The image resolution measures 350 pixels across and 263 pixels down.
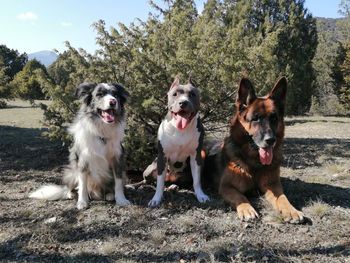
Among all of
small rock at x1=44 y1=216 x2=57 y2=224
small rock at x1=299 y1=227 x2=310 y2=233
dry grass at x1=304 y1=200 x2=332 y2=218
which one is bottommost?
small rock at x1=44 y1=216 x2=57 y2=224

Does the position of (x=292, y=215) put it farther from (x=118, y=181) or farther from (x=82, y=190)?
(x=82, y=190)

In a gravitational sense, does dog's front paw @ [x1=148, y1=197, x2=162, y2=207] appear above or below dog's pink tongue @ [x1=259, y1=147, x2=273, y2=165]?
below

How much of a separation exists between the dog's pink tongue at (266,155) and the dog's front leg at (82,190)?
224 centimetres

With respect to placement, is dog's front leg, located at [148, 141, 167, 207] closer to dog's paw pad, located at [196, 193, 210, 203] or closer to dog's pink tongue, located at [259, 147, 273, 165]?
dog's paw pad, located at [196, 193, 210, 203]

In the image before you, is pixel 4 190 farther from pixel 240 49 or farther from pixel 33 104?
pixel 240 49

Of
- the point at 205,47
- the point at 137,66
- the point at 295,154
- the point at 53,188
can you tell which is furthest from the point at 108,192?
the point at 295,154

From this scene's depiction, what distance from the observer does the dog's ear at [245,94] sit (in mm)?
5129

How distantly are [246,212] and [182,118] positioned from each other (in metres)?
1.38

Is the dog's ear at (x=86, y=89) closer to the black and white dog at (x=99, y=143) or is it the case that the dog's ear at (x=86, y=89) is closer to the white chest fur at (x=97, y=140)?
the black and white dog at (x=99, y=143)

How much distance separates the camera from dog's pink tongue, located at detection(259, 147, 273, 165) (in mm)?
4938

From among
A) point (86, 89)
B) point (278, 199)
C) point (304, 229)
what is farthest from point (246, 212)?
point (86, 89)

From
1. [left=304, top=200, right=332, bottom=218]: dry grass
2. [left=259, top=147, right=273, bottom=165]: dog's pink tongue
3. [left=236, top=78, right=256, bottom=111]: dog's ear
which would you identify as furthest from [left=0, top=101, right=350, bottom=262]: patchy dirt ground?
[left=236, top=78, right=256, bottom=111]: dog's ear

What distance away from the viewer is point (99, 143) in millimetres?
5113

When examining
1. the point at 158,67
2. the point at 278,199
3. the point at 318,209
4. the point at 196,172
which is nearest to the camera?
the point at 318,209
